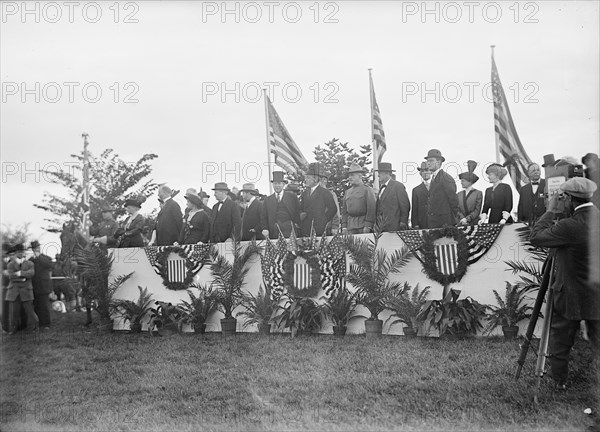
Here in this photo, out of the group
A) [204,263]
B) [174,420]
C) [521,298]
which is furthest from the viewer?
[204,263]

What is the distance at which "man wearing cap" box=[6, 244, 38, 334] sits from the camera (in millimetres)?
7594

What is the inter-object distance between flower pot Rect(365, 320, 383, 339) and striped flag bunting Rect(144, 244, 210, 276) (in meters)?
2.16

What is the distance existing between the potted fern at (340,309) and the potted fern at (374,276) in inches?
3.5

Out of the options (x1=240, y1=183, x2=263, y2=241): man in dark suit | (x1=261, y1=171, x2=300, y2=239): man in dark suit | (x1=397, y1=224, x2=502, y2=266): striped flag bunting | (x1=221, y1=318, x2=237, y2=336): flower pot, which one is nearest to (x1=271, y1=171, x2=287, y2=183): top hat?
(x1=261, y1=171, x2=300, y2=239): man in dark suit

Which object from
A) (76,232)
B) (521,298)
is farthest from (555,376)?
(76,232)

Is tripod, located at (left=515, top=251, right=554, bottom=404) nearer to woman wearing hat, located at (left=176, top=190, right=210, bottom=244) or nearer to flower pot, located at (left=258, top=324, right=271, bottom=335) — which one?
flower pot, located at (left=258, top=324, right=271, bottom=335)

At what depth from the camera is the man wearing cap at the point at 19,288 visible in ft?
→ 24.9

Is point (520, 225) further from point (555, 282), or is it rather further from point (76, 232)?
point (76, 232)

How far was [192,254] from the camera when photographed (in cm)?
711

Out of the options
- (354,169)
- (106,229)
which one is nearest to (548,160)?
(354,169)

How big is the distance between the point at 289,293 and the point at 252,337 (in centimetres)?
A: 61

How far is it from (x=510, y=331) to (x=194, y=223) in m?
3.90

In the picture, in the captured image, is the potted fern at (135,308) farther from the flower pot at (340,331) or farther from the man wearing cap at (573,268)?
the man wearing cap at (573,268)

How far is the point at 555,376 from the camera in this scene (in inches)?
172
